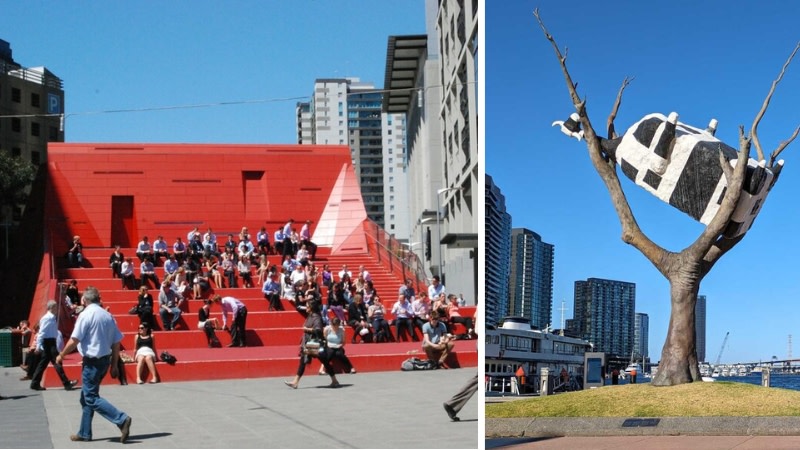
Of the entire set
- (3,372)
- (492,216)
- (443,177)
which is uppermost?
(443,177)

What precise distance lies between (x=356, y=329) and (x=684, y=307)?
21.5 ft

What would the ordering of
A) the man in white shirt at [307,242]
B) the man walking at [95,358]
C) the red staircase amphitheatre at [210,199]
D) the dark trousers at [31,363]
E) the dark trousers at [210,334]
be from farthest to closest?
the red staircase amphitheatre at [210,199]
the man in white shirt at [307,242]
the dark trousers at [210,334]
the dark trousers at [31,363]
the man walking at [95,358]

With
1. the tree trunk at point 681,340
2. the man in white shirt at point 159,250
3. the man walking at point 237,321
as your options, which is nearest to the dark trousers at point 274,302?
the man walking at point 237,321

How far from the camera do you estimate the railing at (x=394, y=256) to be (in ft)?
87.7

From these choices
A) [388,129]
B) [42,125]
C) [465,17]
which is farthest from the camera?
[388,129]

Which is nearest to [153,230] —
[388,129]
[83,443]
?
[83,443]

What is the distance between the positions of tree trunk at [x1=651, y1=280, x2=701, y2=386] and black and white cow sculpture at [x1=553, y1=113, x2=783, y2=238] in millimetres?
1126

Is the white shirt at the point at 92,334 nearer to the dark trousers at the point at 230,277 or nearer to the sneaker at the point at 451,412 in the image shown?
the sneaker at the point at 451,412

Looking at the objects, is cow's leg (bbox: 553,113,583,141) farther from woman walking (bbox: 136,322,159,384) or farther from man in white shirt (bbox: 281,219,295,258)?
man in white shirt (bbox: 281,219,295,258)

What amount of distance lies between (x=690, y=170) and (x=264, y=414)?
8.68m

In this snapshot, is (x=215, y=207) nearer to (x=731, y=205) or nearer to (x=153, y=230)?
(x=153, y=230)

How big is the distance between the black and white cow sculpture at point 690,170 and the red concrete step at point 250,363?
4409 mm

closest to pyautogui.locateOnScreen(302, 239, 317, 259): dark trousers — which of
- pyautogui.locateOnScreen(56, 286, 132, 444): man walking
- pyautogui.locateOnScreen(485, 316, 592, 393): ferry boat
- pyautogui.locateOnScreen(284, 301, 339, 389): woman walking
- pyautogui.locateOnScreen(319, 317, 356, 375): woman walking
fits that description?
pyautogui.locateOnScreen(485, 316, 592, 393): ferry boat

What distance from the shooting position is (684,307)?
1695 cm
